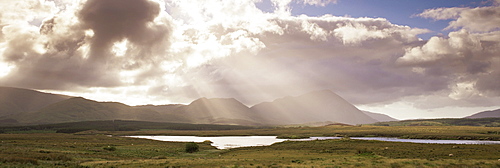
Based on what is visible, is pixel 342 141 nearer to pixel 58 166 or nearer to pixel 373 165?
pixel 373 165

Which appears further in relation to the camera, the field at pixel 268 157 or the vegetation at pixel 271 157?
the field at pixel 268 157

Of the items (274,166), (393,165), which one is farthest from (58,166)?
(393,165)

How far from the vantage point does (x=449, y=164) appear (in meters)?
40.8

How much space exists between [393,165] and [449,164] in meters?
7.30

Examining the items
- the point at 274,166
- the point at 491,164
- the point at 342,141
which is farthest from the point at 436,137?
the point at 274,166

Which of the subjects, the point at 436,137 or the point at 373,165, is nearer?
the point at 373,165

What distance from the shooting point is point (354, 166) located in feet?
132

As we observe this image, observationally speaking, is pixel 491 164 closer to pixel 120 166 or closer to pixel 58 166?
pixel 120 166

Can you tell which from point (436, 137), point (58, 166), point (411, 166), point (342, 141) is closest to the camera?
point (411, 166)

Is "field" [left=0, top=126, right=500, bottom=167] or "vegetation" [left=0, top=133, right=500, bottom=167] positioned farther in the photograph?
"field" [left=0, top=126, right=500, bottom=167]

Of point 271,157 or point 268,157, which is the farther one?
point 268,157

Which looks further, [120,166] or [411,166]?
[120,166]

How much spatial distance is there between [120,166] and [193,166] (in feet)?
31.9

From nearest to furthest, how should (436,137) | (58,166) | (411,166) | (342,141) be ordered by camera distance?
1. (411,166)
2. (58,166)
3. (342,141)
4. (436,137)
